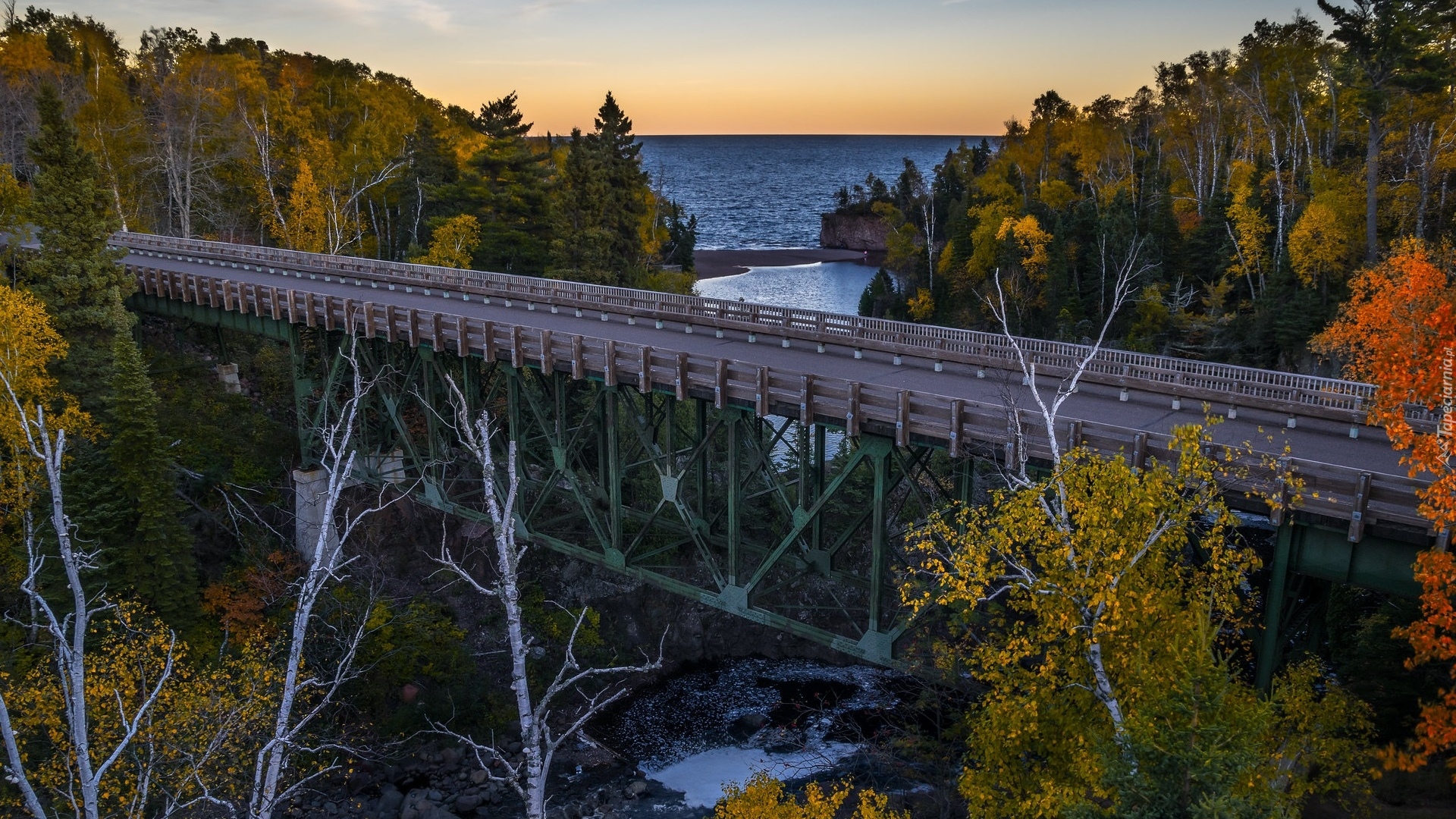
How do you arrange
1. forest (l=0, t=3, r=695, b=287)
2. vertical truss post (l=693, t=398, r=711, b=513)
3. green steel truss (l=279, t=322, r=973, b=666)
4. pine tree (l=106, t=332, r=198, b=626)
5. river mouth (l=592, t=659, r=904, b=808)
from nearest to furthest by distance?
green steel truss (l=279, t=322, r=973, b=666), vertical truss post (l=693, t=398, r=711, b=513), pine tree (l=106, t=332, r=198, b=626), river mouth (l=592, t=659, r=904, b=808), forest (l=0, t=3, r=695, b=287)

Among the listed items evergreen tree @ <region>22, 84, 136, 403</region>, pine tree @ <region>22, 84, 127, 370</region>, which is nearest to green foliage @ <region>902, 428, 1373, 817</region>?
evergreen tree @ <region>22, 84, 136, 403</region>

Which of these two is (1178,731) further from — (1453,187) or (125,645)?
(1453,187)

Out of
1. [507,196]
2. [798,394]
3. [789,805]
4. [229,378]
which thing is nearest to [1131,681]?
[789,805]

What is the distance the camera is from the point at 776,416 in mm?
25891

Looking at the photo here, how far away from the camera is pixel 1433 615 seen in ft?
40.9

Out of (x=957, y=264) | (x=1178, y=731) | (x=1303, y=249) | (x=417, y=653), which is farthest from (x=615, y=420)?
(x=957, y=264)

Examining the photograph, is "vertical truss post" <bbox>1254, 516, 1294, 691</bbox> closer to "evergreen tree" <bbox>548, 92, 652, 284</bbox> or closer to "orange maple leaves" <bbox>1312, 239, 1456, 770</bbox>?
"orange maple leaves" <bbox>1312, 239, 1456, 770</bbox>

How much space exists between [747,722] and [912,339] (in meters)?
13.6

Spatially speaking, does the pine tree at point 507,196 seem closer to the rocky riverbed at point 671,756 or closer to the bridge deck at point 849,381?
the bridge deck at point 849,381

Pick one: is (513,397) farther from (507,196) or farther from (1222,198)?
(1222,198)

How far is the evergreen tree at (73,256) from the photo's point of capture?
3044cm

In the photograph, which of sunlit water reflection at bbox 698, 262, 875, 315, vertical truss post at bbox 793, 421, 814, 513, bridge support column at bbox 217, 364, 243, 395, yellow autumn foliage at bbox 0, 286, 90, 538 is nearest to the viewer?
vertical truss post at bbox 793, 421, 814, 513

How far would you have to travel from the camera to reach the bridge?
1667 cm

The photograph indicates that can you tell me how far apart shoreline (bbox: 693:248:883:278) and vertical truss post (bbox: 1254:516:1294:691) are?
85.2 metres
